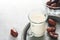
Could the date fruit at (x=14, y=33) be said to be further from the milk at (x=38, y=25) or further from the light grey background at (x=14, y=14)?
the milk at (x=38, y=25)

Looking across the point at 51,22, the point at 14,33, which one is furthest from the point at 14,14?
the point at 51,22

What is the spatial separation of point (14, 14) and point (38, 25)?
59 cm

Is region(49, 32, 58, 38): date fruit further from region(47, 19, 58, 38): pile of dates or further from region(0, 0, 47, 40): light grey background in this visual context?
region(0, 0, 47, 40): light grey background

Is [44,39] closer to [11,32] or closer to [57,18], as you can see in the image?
[57,18]

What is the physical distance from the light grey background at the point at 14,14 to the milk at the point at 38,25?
0.48m

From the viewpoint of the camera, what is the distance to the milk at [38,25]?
2.87ft

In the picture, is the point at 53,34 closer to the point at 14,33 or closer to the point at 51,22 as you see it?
the point at 51,22

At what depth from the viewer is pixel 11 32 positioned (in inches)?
51.8

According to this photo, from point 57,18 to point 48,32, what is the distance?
0.12 meters

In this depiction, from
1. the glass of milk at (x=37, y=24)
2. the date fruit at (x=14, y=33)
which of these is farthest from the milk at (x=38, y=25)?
the date fruit at (x=14, y=33)

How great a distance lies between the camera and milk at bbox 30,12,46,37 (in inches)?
34.4

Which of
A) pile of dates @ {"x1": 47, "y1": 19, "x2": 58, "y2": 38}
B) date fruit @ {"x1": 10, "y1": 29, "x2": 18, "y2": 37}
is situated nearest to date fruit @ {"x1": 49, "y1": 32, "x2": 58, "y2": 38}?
pile of dates @ {"x1": 47, "y1": 19, "x2": 58, "y2": 38}

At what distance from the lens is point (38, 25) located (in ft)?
2.88

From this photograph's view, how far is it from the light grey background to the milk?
48 cm
